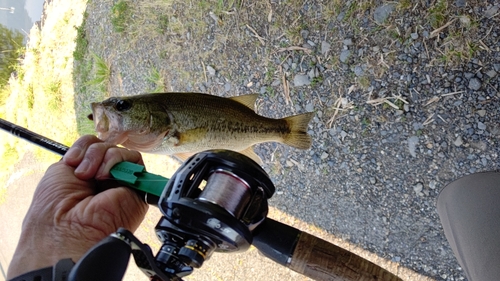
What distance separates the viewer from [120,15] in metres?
4.66

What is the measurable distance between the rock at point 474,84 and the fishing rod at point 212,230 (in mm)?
1603

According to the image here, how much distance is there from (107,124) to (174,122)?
0.38 metres

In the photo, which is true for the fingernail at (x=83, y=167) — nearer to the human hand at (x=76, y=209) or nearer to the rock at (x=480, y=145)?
the human hand at (x=76, y=209)

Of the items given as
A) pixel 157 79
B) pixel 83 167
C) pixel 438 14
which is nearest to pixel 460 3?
pixel 438 14

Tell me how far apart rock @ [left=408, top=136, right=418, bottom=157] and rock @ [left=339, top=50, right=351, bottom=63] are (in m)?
0.78

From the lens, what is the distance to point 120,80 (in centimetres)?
480

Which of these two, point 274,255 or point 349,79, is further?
point 349,79

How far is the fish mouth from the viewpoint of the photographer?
2203mm

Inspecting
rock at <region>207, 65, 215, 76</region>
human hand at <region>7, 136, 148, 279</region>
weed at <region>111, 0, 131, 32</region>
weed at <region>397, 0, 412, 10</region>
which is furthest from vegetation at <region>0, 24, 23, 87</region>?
weed at <region>397, 0, 412, 10</region>

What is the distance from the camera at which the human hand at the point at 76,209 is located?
4.43 ft

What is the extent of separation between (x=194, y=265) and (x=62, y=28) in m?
5.71

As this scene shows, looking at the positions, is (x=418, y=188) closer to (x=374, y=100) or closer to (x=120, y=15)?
(x=374, y=100)

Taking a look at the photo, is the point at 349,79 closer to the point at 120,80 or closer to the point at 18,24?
the point at 120,80

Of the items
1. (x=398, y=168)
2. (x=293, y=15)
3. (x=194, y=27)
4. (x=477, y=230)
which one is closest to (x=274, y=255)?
(x=477, y=230)
